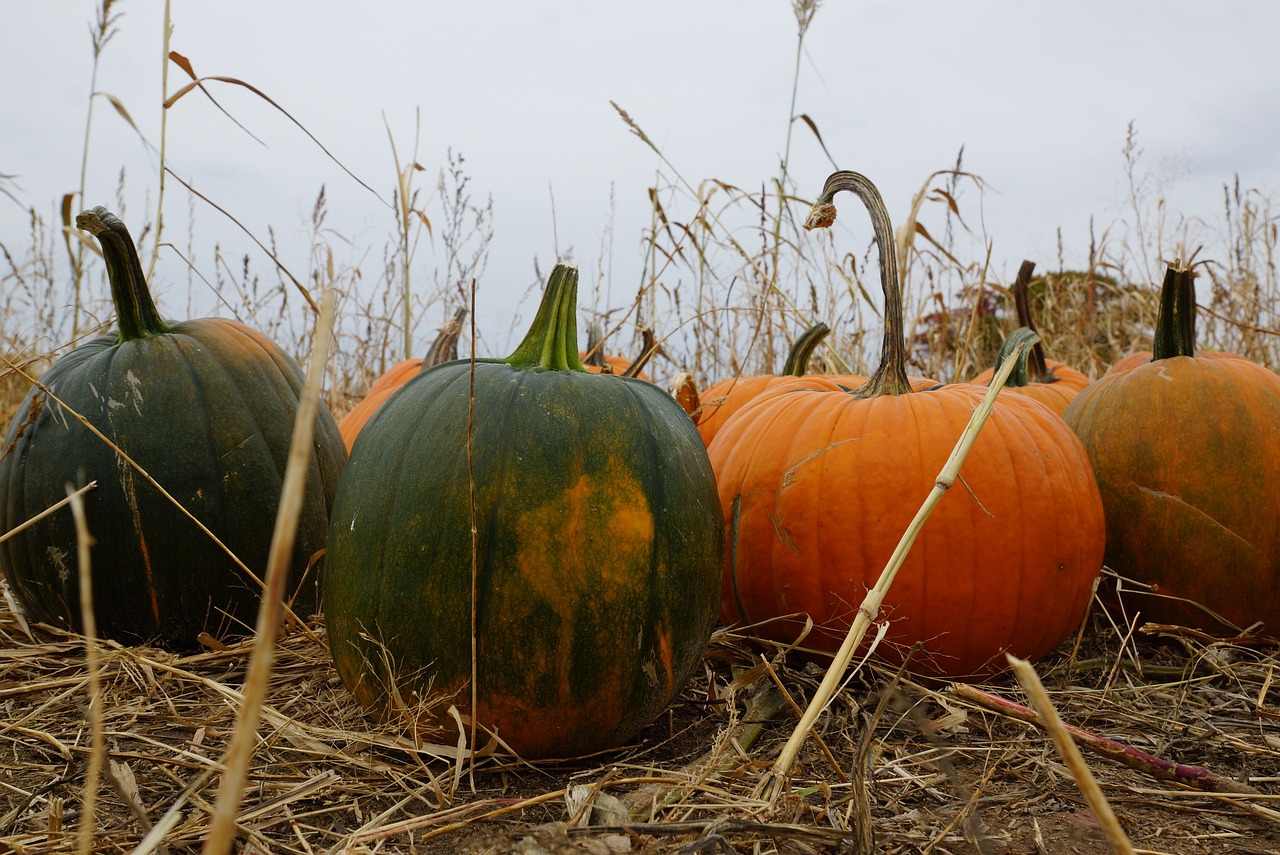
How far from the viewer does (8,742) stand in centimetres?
176

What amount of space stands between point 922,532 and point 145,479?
169cm

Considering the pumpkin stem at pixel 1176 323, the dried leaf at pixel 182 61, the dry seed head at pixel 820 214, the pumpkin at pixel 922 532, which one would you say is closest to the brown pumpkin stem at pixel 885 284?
the pumpkin at pixel 922 532

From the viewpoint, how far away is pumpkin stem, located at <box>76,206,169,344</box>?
213cm

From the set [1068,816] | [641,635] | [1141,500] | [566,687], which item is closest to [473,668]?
[566,687]

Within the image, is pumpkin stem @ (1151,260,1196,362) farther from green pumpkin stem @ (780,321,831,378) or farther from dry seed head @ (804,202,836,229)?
dry seed head @ (804,202,836,229)

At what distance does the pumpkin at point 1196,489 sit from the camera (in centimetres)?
223

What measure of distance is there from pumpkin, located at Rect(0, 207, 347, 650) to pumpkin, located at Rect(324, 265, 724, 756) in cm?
63

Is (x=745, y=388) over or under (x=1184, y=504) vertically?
over

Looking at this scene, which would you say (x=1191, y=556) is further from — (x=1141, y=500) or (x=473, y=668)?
(x=473, y=668)

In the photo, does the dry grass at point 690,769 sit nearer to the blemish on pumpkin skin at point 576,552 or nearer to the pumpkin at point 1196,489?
the pumpkin at point 1196,489

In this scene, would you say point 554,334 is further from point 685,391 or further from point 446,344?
point 446,344

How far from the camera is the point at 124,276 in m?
2.26

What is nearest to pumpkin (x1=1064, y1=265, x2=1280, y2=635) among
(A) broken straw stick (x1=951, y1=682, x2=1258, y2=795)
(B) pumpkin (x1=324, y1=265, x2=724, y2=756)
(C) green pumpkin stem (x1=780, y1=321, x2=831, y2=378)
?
(A) broken straw stick (x1=951, y1=682, x2=1258, y2=795)

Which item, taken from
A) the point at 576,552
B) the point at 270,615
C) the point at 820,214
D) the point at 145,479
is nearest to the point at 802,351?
the point at 820,214
